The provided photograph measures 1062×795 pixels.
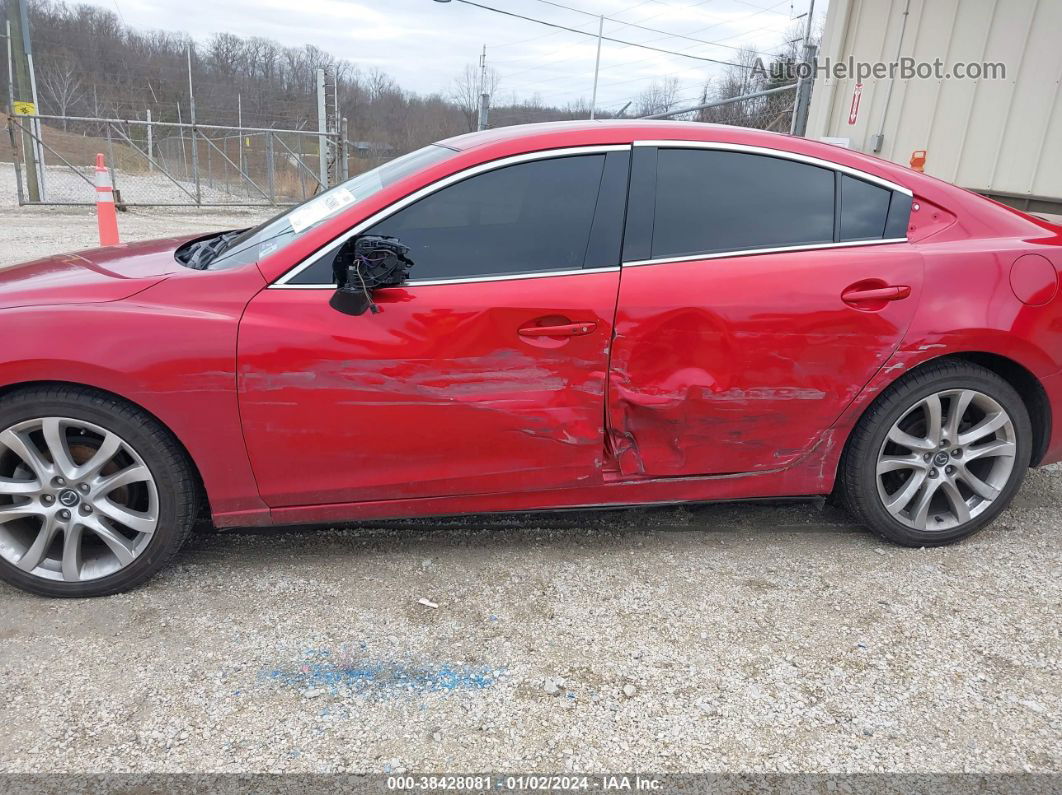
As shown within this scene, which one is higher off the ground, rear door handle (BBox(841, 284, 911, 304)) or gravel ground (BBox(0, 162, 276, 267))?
rear door handle (BBox(841, 284, 911, 304))

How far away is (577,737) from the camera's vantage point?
2.07 metres

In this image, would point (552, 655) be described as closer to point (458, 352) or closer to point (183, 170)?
point (458, 352)

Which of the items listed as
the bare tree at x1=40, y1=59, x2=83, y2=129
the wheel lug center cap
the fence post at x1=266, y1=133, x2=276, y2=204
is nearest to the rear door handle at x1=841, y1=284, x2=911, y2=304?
the wheel lug center cap

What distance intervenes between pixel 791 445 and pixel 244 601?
214 cm

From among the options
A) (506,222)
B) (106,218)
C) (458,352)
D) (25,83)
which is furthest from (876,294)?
(25,83)

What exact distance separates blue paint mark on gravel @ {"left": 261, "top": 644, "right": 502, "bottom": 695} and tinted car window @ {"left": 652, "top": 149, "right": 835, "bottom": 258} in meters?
1.59

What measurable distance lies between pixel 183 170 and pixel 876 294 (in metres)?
23.1

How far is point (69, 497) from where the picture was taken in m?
2.54

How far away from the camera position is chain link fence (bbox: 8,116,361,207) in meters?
14.6

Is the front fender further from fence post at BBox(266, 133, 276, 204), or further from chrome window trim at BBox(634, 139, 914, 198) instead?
fence post at BBox(266, 133, 276, 204)

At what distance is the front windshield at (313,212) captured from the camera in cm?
274

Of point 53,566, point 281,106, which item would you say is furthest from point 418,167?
point 281,106

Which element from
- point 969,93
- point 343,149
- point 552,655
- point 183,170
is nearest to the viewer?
point 552,655

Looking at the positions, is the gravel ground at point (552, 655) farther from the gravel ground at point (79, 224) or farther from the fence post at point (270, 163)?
the fence post at point (270, 163)
